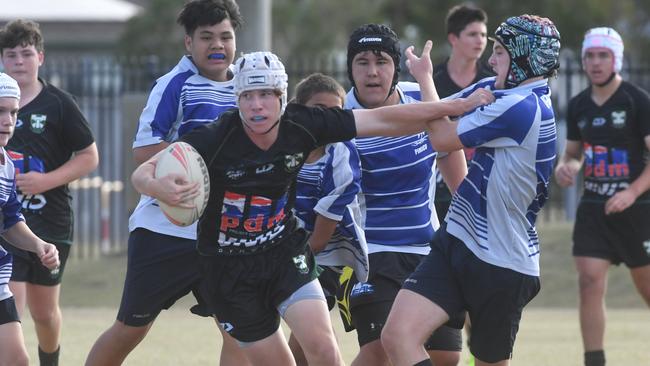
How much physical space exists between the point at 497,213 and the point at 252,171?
3.89ft

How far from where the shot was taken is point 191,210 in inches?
238

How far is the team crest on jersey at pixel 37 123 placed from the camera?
8.57 metres

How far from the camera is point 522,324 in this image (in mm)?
13148

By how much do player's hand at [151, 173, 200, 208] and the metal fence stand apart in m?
10.9

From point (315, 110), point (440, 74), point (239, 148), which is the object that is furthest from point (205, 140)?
point (440, 74)

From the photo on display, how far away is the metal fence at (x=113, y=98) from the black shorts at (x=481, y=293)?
1079cm

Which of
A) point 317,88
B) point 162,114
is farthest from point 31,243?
point 317,88

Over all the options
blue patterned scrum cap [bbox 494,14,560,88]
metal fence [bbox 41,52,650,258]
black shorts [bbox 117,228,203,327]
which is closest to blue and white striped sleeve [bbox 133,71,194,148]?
black shorts [bbox 117,228,203,327]

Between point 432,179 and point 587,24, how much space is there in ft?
75.8

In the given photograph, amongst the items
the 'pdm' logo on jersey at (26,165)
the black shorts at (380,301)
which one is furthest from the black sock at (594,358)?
the 'pdm' logo on jersey at (26,165)

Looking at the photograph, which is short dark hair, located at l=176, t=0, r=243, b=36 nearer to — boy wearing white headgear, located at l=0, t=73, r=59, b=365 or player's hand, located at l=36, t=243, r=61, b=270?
boy wearing white headgear, located at l=0, t=73, r=59, b=365

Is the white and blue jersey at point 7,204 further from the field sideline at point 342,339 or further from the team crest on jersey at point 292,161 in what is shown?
the field sideline at point 342,339

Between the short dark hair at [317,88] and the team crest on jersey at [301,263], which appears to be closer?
the team crest on jersey at [301,263]

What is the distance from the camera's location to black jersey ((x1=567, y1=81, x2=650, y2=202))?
10.2 metres
